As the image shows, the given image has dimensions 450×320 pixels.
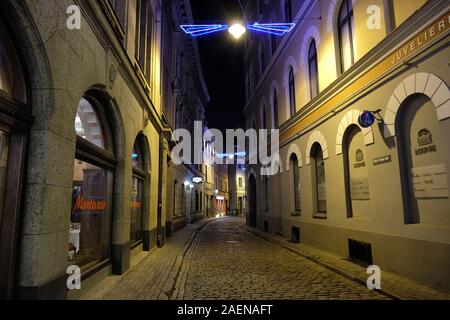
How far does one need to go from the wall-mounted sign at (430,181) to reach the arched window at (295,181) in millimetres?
7531

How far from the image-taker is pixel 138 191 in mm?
11320

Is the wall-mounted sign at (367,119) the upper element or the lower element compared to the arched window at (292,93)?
lower

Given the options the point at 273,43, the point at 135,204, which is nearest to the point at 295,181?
the point at 135,204

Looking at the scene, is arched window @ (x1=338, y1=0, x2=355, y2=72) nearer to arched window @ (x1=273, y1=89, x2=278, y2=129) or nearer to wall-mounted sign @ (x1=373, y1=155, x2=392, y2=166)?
wall-mounted sign @ (x1=373, y1=155, x2=392, y2=166)

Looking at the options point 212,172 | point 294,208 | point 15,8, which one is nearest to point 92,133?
point 15,8

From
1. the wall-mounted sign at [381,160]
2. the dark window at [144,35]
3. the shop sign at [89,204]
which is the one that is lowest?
the shop sign at [89,204]

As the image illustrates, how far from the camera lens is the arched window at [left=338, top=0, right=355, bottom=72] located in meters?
10.3

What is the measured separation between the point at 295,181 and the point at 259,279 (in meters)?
8.07

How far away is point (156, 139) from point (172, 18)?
909 centimetres

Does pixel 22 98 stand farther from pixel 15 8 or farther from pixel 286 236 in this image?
pixel 286 236

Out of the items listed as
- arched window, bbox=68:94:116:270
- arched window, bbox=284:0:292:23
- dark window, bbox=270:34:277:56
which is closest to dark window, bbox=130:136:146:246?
arched window, bbox=68:94:116:270

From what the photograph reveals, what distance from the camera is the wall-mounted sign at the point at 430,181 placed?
665 cm

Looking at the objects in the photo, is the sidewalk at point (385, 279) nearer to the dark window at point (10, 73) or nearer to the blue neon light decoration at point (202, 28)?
the dark window at point (10, 73)

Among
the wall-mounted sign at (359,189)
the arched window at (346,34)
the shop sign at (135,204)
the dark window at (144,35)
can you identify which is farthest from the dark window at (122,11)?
the wall-mounted sign at (359,189)
